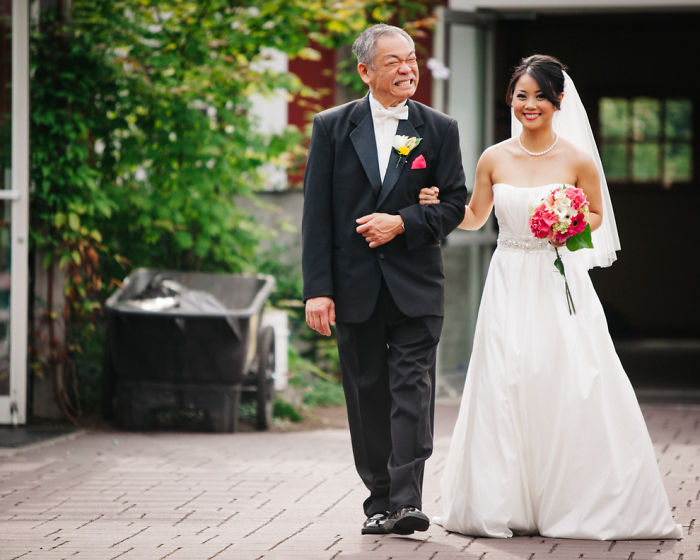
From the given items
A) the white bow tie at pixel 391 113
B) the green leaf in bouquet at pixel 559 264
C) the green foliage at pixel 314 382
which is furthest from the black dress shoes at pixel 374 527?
the green foliage at pixel 314 382

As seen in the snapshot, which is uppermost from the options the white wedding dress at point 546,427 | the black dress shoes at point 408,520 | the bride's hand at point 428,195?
the bride's hand at point 428,195

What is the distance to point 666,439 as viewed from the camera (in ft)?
25.8

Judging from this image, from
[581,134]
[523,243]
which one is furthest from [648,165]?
[523,243]

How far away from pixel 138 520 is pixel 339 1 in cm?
541

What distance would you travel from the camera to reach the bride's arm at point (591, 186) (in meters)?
5.28

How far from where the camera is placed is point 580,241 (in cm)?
516

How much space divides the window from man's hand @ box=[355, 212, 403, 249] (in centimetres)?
1247

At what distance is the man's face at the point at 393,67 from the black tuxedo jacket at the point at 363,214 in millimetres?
163

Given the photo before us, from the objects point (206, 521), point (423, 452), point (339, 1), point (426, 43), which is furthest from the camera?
point (426, 43)

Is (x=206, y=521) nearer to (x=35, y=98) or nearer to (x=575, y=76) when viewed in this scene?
(x=35, y=98)

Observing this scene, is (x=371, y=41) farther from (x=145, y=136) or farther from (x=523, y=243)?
(x=145, y=136)

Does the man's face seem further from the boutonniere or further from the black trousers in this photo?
the black trousers

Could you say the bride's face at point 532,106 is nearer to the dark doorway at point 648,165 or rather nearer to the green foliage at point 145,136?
the green foliage at point 145,136

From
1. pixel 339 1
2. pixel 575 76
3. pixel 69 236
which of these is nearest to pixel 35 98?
pixel 69 236
